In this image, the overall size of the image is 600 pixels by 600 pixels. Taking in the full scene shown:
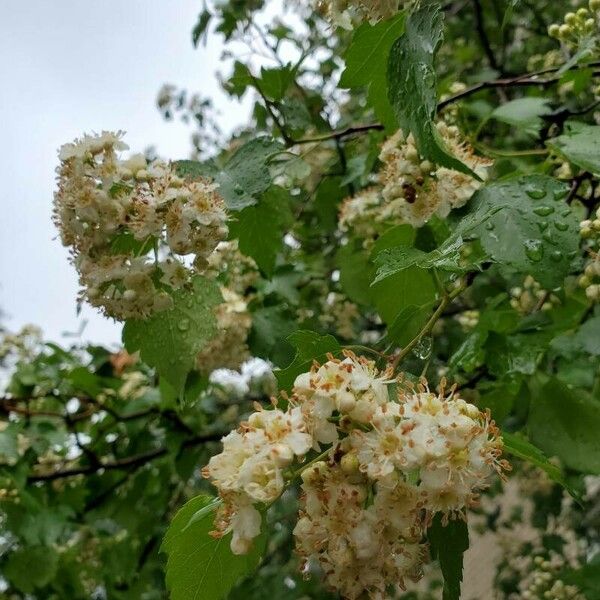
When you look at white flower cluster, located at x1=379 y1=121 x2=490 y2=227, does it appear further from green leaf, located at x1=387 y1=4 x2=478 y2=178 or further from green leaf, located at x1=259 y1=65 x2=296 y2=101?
green leaf, located at x1=259 y1=65 x2=296 y2=101

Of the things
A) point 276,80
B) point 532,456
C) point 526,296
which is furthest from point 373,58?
point 526,296

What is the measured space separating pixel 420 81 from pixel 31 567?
234 centimetres

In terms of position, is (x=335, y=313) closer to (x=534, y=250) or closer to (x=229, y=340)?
(x=229, y=340)

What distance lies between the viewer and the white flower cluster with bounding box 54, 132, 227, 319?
53.2 inches

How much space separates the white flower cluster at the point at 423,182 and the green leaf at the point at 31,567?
195cm

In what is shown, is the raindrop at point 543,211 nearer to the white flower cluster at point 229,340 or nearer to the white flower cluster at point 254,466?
the white flower cluster at point 254,466

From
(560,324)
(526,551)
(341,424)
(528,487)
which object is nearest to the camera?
(341,424)

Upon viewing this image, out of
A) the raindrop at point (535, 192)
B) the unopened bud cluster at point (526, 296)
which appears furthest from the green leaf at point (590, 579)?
the raindrop at point (535, 192)

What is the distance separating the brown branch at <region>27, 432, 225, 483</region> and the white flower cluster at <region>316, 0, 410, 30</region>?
156 cm

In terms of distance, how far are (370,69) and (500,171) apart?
2.33ft

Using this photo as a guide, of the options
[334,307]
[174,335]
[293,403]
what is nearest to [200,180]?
[174,335]

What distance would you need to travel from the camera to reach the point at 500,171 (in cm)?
208

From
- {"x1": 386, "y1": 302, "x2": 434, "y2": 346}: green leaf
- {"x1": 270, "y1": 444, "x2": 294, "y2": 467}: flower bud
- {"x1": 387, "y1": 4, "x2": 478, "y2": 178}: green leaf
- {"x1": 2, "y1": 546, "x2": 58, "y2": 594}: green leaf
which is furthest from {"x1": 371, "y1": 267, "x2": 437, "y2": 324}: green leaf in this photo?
{"x1": 2, "y1": 546, "x2": 58, "y2": 594}: green leaf

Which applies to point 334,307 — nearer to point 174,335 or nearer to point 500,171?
point 500,171
